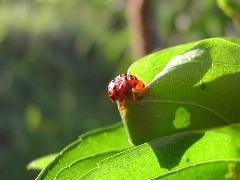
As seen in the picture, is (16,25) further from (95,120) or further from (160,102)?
(160,102)

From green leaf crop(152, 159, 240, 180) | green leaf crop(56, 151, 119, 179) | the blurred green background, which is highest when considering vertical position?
green leaf crop(56, 151, 119, 179)

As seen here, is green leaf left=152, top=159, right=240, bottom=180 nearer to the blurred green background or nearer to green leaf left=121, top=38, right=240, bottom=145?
green leaf left=121, top=38, right=240, bottom=145

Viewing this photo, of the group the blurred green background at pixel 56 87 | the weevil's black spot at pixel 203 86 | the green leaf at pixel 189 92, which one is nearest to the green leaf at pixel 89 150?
the green leaf at pixel 189 92

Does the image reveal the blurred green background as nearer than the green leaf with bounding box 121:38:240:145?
No

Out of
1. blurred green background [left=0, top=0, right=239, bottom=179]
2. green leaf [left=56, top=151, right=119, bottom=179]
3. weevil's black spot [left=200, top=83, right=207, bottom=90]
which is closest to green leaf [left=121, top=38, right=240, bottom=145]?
weevil's black spot [left=200, top=83, right=207, bottom=90]

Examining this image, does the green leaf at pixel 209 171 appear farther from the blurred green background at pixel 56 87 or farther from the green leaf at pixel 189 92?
the blurred green background at pixel 56 87

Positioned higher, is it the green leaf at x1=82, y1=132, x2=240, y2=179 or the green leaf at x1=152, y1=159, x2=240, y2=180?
the green leaf at x1=82, y1=132, x2=240, y2=179
